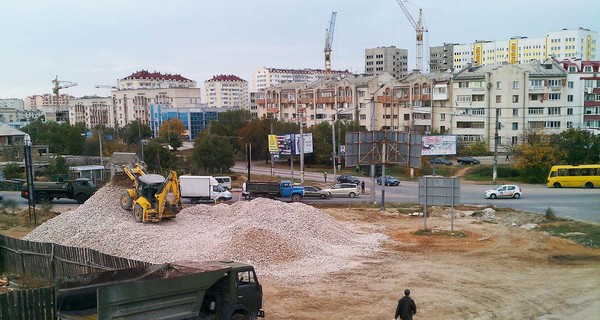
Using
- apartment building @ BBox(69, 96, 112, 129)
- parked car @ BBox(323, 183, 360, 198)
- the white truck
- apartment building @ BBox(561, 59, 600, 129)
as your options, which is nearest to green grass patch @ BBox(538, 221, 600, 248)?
parked car @ BBox(323, 183, 360, 198)

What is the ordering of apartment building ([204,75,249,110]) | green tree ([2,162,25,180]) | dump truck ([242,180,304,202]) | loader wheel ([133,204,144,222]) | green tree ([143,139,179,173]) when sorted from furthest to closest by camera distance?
apartment building ([204,75,249,110]), green tree ([143,139,179,173]), green tree ([2,162,25,180]), dump truck ([242,180,304,202]), loader wheel ([133,204,144,222])

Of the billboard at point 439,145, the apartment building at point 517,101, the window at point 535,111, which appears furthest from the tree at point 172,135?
the window at point 535,111

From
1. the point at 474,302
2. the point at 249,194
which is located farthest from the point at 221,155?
the point at 474,302

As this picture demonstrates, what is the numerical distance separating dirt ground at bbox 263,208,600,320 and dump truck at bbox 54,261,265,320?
8.67 feet

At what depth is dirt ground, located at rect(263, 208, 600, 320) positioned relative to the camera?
49.9 ft

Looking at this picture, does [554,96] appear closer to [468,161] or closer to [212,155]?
[468,161]

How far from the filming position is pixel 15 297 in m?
12.1

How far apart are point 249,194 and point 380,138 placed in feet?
39.4

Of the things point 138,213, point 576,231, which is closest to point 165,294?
point 138,213

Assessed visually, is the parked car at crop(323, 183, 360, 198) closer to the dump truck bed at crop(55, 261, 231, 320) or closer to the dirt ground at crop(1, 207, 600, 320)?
the dirt ground at crop(1, 207, 600, 320)

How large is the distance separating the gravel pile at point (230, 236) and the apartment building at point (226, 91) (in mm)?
165391

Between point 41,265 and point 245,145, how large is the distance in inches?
2333

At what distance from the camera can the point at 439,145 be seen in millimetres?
57906

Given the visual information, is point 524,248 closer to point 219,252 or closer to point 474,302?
point 474,302
